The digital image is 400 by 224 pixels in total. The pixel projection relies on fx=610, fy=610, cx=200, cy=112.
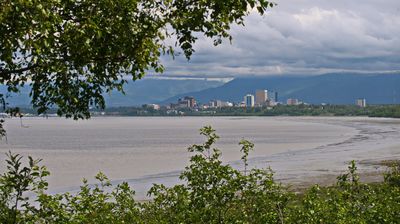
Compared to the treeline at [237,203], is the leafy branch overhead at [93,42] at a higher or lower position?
higher

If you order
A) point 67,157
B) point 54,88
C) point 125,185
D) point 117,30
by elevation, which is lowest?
point 67,157

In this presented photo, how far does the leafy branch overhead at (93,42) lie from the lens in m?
8.38

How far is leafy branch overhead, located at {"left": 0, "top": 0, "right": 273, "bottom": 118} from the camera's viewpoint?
8383 mm

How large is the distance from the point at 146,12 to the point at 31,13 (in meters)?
2.51

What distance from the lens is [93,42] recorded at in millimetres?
9094

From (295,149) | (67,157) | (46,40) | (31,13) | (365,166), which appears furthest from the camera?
(295,149)

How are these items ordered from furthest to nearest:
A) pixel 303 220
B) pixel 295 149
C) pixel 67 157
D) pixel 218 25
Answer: pixel 295 149
pixel 67 157
pixel 303 220
pixel 218 25

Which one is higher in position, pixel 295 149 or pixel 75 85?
pixel 75 85

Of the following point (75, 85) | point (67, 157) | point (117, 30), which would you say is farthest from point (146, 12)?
point (67, 157)

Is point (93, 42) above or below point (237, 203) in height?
above

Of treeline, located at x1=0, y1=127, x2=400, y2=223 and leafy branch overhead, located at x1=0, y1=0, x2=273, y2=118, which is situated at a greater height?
leafy branch overhead, located at x1=0, y1=0, x2=273, y2=118

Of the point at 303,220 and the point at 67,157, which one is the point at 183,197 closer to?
the point at 303,220

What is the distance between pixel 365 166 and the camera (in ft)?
204

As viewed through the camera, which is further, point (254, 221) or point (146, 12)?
point (254, 221)
